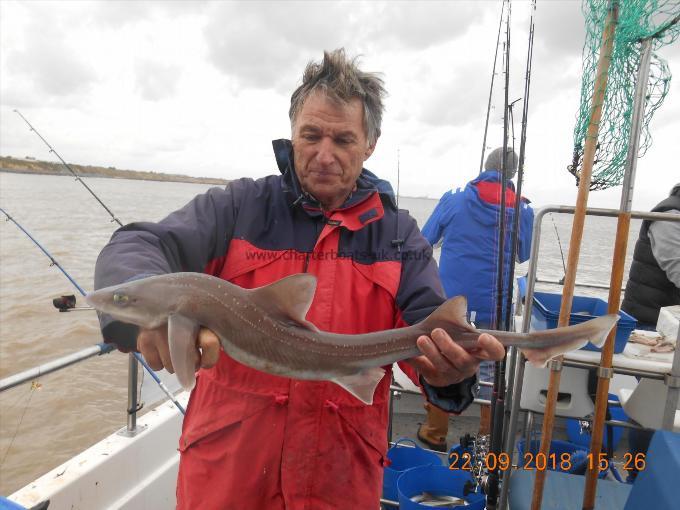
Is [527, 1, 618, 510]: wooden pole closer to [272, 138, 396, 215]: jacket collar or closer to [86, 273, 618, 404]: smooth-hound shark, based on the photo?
[86, 273, 618, 404]: smooth-hound shark

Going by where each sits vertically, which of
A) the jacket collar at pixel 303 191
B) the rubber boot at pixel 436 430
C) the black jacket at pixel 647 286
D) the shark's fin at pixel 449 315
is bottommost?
the rubber boot at pixel 436 430

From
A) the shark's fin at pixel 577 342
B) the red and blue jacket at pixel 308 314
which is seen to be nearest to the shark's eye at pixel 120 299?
the red and blue jacket at pixel 308 314

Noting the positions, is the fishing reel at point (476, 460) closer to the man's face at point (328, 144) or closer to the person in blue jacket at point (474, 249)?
the person in blue jacket at point (474, 249)

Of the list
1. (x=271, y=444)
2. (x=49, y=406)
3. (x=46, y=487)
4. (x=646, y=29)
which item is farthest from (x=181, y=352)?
(x=49, y=406)

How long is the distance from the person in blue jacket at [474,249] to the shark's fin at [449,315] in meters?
3.34

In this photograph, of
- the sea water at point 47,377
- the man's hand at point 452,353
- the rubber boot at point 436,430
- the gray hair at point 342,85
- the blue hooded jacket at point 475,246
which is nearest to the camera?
the man's hand at point 452,353

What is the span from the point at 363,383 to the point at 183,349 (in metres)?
0.73

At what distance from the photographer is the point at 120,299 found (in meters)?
1.60

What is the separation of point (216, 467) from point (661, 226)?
374 centimetres

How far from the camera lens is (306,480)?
195 cm

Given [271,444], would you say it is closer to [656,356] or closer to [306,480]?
[306,480]

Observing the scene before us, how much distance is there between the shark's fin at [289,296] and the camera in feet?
5.57

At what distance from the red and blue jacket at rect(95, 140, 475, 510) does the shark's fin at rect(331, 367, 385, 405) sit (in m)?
0.16

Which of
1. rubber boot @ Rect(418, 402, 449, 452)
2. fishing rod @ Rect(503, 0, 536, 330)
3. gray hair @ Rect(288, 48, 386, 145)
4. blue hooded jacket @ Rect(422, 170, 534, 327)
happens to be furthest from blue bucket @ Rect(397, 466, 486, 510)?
gray hair @ Rect(288, 48, 386, 145)
